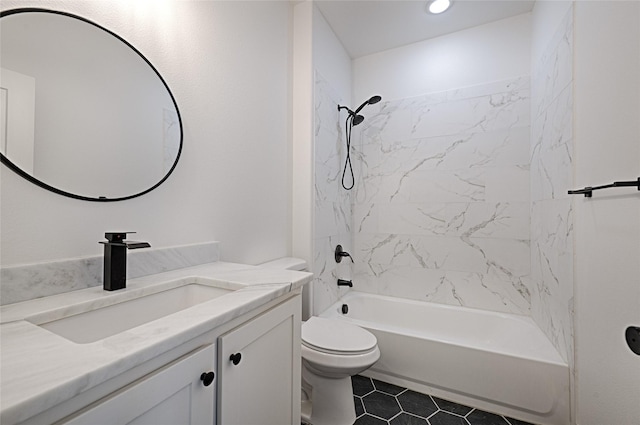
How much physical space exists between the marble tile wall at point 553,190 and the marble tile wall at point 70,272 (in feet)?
6.28

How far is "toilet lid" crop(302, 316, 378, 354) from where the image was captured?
4.84 feet

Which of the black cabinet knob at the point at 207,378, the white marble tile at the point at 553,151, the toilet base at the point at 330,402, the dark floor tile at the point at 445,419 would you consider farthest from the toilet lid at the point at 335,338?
the white marble tile at the point at 553,151

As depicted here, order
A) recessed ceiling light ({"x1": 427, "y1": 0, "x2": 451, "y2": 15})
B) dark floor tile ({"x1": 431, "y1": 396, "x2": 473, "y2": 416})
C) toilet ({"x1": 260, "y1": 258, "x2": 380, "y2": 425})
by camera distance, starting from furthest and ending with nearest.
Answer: recessed ceiling light ({"x1": 427, "y1": 0, "x2": 451, "y2": 15})
dark floor tile ({"x1": 431, "y1": 396, "x2": 473, "y2": 416})
toilet ({"x1": 260, "y1": 258, "x2": 380, "y2": 425})

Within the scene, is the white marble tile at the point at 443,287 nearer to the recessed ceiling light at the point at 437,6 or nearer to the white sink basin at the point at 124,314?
the white sink basin at the point at 124,314

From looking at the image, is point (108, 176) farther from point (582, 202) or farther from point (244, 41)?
point (582, 202)

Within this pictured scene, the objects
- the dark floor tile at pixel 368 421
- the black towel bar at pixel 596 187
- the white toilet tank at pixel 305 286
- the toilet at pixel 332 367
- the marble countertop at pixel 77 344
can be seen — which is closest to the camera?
the marble countertop at pixel 77 344

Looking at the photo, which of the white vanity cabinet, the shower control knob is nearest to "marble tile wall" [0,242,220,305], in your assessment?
the white vanity cabinet

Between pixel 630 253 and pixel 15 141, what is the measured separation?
1.98m

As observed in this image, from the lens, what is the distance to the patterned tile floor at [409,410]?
158cm

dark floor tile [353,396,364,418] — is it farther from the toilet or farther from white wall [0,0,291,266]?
white wall [0,0,291,266]

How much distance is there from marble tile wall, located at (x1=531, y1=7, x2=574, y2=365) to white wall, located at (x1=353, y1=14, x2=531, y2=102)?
0.29 meters

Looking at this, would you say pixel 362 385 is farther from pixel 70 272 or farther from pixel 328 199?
pixel 70 272

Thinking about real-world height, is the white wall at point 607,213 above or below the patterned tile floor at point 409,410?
above

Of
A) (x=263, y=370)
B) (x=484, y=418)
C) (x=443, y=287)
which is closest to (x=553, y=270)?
(x=443, y=287)
